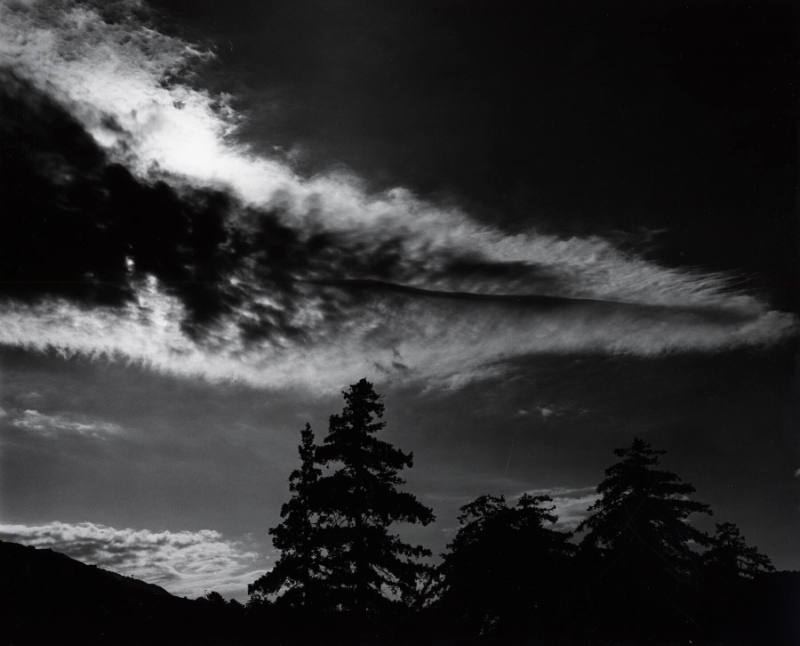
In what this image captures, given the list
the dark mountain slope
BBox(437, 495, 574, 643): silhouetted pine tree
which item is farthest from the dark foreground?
BBox(437, 495, 574, 643): silhouetted pine tree

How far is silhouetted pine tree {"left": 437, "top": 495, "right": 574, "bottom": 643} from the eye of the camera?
19109 mm

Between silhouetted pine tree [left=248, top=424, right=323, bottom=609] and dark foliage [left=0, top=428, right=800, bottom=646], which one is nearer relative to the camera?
dark foliage [left=0, top=428, right=800, bottom=646]

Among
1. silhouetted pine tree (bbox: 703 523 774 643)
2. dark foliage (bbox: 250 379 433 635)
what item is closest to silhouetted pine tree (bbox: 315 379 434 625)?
dark foliage (bbox: 250 379 433 635)

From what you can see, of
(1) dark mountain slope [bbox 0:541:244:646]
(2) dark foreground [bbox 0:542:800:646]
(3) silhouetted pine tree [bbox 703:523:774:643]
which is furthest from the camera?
(3) silhouetted pine tree [bbox 703:523:774:643]

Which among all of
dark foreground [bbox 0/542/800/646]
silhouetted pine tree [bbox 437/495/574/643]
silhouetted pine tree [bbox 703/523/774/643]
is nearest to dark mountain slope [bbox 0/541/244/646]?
dark foreground [bbox 0/542/800/646]

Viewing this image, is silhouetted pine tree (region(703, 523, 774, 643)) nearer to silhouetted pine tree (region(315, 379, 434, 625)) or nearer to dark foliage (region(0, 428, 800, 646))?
dark foliage (region(0, 428, 800, 646))

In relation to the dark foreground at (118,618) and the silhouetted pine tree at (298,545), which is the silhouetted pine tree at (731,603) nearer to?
the dark foreground at (118,618)

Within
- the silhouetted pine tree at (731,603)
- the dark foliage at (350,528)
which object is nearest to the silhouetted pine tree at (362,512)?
the dark foliage at (350,528)

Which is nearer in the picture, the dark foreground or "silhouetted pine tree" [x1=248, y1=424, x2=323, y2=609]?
the dark foreground

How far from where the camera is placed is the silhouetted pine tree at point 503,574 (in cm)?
1911

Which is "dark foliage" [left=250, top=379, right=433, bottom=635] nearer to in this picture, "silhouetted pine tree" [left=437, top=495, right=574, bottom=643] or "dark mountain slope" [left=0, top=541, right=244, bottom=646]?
"silhouetted pine tree" [left=437, top=495, right=574, bottom=643]

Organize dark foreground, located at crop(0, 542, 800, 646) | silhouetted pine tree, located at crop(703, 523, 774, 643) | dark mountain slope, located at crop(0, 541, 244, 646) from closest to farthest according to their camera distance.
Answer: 1. dark mountain slope, located at crop(0, 541, 244, 646)
2. dark foreground, located at crop(0, 542, 800, 646)
3. silhouetted pine tree, located at crop(703, 523, 774, 643)

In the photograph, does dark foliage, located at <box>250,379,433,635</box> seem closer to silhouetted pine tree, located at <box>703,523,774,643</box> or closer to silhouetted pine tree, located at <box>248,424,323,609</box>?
silhouetted pine tree, located at <box>248,424,323,609</box>

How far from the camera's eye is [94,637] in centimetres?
828
